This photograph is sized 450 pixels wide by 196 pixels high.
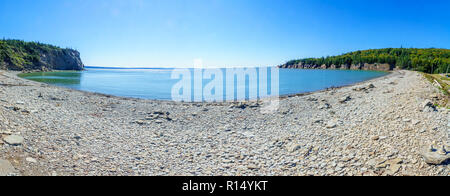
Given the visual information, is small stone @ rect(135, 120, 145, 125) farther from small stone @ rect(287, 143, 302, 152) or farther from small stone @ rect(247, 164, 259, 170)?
small stone @ rect(287, 143, 302, 152)

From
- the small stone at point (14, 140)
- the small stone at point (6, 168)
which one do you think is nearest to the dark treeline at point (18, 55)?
the small stone at point (14, 140)

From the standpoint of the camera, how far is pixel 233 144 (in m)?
10.1

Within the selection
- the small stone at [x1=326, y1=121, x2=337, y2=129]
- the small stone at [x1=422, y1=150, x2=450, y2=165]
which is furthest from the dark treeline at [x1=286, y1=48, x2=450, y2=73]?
the small stone at [x1=422, y1=150, x2=450, y2=165]

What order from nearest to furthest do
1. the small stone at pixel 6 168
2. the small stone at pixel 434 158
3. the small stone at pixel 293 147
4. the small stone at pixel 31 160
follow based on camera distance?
the small stone at pixel 6 168 < the small stone at pixel 434 158 < the small stone at pixel 31 160 < the small stone at pixel 293 147

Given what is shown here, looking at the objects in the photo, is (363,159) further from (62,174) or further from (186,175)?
(62,174)

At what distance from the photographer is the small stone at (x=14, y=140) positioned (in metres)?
7.29

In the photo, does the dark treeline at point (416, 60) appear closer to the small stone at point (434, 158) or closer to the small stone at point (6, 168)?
the small stone at point (434, 158)

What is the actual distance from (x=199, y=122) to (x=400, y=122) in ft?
36.8

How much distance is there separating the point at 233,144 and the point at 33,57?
154900mm

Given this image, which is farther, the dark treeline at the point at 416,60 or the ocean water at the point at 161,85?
the dark treeline at the point at 416,60

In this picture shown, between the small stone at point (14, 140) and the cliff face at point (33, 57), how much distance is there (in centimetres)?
10801

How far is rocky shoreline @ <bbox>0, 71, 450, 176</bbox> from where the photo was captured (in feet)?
21.9

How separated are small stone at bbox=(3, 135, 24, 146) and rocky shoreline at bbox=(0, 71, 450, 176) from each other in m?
0.03

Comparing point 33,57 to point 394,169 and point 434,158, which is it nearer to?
point 394,169
